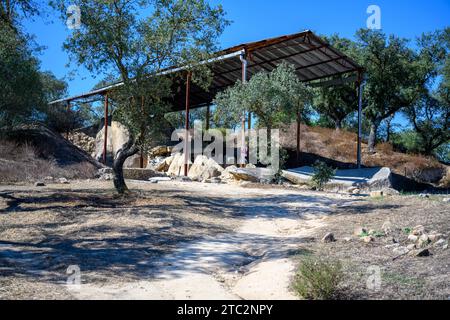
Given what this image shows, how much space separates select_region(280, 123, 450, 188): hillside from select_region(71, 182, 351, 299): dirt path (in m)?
17.0

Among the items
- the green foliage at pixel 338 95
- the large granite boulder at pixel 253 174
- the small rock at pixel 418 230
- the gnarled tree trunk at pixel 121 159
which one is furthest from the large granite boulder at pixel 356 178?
the green foliage at pixel 338 95

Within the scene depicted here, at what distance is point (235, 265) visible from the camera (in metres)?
5.98

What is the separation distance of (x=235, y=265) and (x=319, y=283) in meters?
2.05

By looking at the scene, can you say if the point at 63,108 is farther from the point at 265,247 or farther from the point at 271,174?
the point at 265,247

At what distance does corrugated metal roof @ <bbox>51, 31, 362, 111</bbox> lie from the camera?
62.6ft

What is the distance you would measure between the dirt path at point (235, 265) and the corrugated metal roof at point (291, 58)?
34.1ft

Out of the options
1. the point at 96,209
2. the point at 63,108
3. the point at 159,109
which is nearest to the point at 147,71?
the point at 159,109

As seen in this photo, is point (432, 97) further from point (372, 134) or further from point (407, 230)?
point (407, 230)

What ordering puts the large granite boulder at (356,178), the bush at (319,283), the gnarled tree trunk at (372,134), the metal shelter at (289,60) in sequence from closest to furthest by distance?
1. the bush at (319,283)
2. the large granite boulder at (356,178)
3. the metal shelter at (289,60)
4. the gnarled tree trunk at (372,134)

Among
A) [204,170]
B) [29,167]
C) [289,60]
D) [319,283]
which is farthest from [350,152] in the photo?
[319,283]

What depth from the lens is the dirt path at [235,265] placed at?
180 inches

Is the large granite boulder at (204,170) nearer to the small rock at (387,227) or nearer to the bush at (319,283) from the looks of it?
the small rock at (387,227)

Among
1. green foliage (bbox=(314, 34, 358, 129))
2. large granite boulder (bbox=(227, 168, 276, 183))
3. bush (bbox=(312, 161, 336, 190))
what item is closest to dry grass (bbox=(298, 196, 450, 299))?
bush (bbox=(312, 161, 336, 190))

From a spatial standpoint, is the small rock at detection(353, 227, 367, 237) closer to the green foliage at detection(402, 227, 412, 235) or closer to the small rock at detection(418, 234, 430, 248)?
the green foliage at detection(402, 227, 412, 235)
